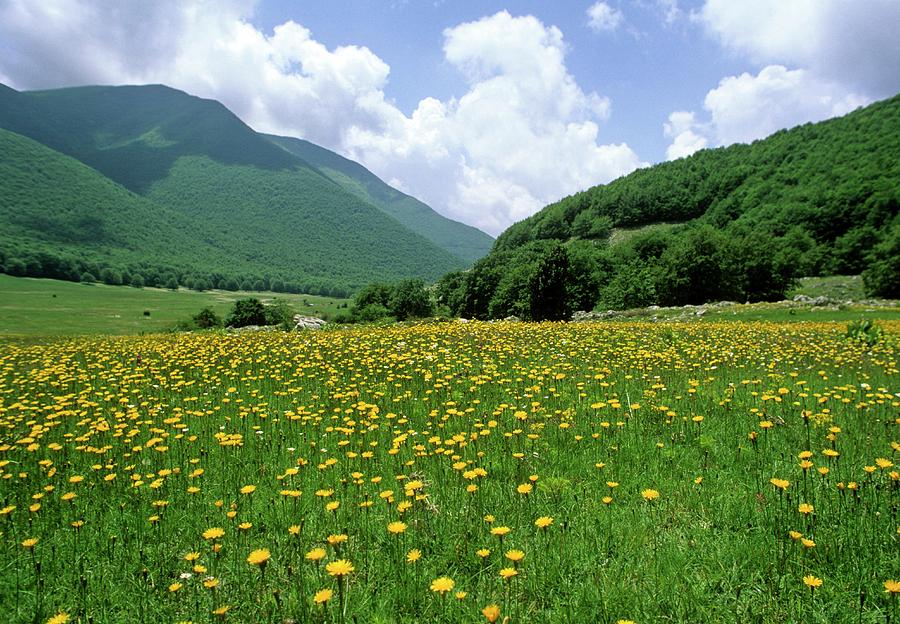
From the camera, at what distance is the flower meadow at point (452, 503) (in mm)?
2732

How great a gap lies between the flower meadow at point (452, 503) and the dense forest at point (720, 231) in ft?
130

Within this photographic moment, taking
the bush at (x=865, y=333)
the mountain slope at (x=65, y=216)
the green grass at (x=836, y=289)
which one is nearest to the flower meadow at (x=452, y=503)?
the bush at (x=865, y=333)

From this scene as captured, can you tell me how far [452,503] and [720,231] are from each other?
9923cm

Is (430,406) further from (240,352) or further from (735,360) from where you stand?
(735,360)

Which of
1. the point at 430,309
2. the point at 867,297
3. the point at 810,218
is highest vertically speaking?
the point at 810,218

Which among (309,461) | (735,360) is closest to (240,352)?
(309,461)

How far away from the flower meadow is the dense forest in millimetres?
39585

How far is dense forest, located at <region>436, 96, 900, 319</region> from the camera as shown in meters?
56.7

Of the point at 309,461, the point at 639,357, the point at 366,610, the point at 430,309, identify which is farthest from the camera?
the point at 430,309

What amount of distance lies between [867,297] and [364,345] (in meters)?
52.4

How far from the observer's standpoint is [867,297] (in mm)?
42625

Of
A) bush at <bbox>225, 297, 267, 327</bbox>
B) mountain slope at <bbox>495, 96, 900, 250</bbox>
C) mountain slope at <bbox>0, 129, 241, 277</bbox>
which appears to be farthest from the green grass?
mountain slope at <bbox>0, 129, 241, 277</bbox>

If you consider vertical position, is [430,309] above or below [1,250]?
below

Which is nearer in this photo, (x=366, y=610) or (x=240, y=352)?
(x=366, y=610)
